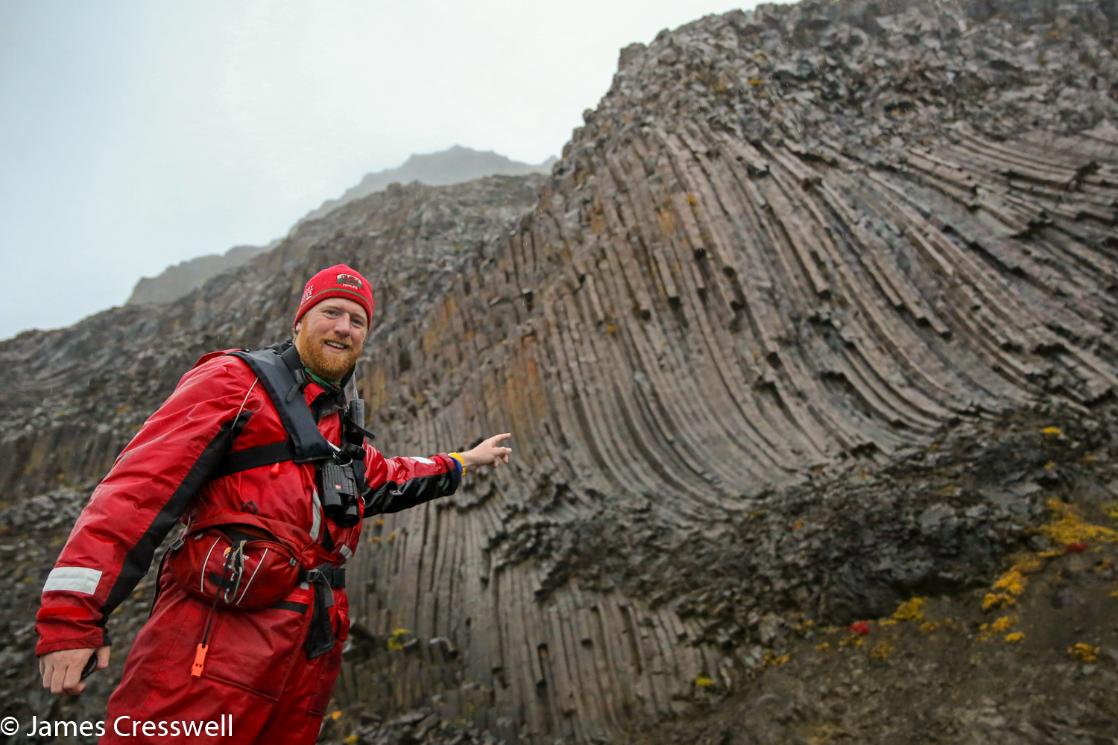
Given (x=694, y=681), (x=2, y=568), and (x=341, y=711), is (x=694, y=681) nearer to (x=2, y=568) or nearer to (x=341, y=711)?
(x=341, y=711)

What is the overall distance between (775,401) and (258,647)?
7927 mm

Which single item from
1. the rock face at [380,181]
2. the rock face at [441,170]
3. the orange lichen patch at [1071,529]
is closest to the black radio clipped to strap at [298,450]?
the orange lichen patch at [1071,529]

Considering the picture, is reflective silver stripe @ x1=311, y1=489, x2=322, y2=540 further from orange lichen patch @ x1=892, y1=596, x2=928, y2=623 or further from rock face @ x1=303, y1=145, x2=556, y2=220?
rock face @ x1=303, y1=145, x2=556, y2=220

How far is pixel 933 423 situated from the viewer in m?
8.06

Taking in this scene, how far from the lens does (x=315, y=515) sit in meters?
2.64

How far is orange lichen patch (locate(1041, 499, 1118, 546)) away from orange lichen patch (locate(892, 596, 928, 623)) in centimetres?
132

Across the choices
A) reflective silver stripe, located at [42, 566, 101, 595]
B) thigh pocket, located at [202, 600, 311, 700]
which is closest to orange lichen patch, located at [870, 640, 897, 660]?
thigh pocket, located at [202, 600, 311, 700]

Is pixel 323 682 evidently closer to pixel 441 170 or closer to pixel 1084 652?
pixel 1084 652

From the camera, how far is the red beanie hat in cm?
306

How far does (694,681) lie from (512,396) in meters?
5.83

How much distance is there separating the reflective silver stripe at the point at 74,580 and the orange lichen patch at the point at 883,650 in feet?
19.5

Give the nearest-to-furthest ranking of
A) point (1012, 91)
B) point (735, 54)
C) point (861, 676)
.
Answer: point (861, 676) < point (1012, 91) < point (735, 54)

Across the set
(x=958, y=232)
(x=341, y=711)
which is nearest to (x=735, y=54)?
(x=958, y=232)

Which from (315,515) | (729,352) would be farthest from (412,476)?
(729,352)
